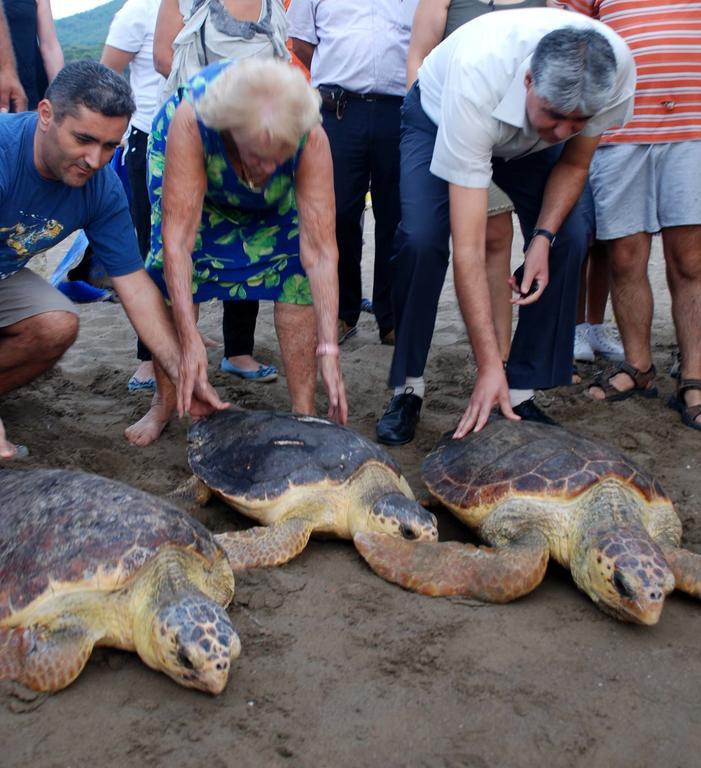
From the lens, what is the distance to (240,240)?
2699 mm

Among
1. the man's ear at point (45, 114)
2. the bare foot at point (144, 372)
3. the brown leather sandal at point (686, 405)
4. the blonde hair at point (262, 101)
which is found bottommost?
the bare foot at point (144, 372)

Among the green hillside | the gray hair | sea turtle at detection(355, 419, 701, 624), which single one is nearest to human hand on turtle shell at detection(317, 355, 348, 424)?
sea turtle at detection(355, 419, 701, 624)

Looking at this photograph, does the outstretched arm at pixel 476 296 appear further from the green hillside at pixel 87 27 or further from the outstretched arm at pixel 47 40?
the green hillside at pixel 87 27

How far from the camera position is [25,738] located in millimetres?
1447

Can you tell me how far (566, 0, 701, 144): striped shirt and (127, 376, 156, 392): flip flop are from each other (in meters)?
2.07

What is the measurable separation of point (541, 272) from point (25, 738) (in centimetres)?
194

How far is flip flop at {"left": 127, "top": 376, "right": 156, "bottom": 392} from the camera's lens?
10.9 feet

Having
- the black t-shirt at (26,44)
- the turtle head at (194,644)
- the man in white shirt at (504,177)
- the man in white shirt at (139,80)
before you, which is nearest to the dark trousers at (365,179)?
the man in white shirt at (504,177)

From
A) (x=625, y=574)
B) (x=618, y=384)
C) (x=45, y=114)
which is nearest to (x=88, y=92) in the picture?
(x=45, y=114)

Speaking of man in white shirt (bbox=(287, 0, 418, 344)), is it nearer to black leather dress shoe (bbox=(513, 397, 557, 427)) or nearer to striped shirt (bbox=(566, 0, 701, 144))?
striped shirt (bbox=(566, 0, 701, 144))

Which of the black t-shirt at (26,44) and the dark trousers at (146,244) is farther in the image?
the black t-shirt at (26,44)

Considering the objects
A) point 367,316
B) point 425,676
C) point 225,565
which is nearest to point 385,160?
point 367,316

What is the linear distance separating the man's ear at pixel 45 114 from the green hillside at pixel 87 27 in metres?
11.4

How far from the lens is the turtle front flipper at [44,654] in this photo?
1550 mm
